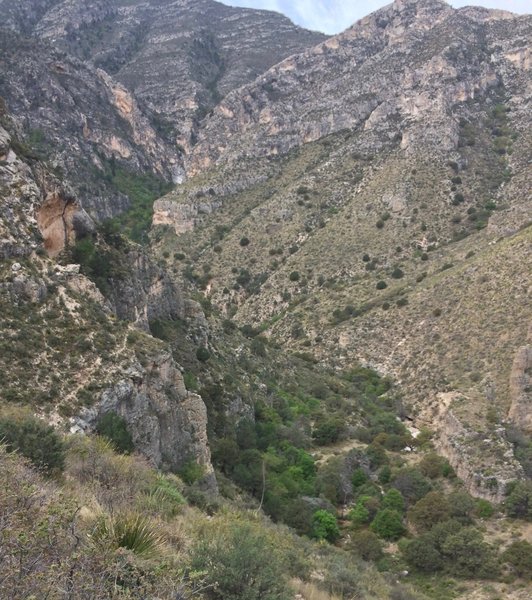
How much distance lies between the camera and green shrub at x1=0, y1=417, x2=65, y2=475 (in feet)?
26.8

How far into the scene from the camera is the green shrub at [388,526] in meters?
25.7

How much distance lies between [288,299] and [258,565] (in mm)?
56684

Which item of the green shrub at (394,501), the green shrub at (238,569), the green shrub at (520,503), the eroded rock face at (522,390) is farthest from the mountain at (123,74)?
the green shrub at (238,569)

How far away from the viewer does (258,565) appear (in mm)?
6379

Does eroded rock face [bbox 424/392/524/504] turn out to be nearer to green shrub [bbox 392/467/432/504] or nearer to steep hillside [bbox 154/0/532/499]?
steep hillside [bbox 154/0/532/499]

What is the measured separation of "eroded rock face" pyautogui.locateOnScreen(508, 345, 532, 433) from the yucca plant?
104ft

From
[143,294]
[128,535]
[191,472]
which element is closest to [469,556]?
[191,472]

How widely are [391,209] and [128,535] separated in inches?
2581

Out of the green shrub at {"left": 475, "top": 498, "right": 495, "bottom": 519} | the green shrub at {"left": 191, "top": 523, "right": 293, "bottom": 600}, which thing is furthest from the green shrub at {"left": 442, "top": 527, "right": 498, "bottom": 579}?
the green shrub at {"left": 191, "top": 523, "right": 293, "bottom": 600}

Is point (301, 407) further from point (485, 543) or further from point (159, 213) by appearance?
point (159, 213)

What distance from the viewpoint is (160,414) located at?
709 inches

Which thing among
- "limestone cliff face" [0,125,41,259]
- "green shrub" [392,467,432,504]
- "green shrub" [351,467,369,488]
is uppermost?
"limestone cliff face" [0,125,41,259]

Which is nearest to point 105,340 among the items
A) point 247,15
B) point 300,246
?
point 300,246

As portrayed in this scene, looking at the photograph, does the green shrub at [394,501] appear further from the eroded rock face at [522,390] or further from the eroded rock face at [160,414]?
the eroded rock face at [160,414]
